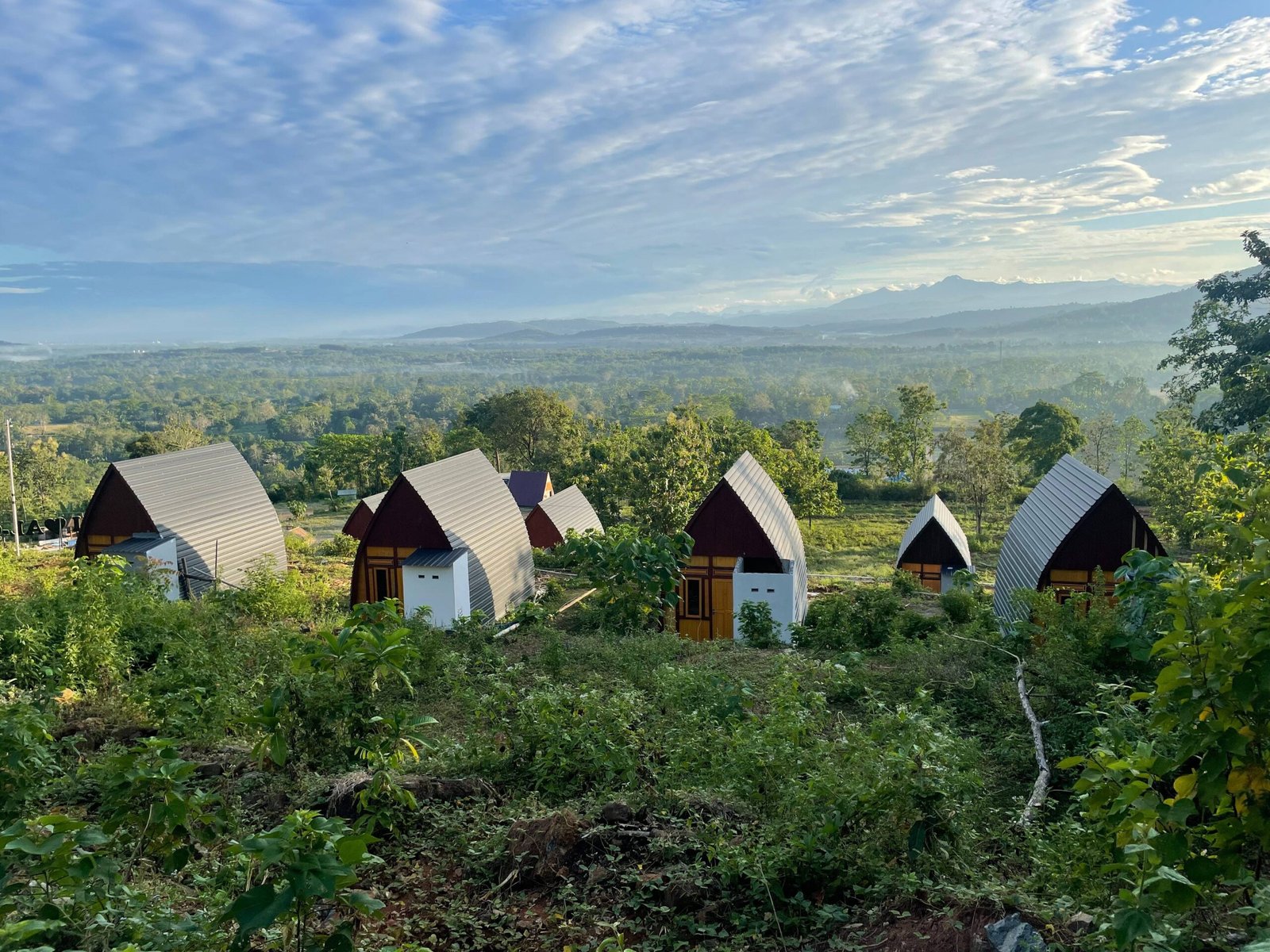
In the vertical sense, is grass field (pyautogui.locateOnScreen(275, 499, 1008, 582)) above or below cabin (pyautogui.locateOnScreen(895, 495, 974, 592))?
below

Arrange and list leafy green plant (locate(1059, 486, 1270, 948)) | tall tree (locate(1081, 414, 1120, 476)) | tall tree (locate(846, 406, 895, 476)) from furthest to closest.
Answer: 1. tall tree (locate(1081, 414, 1120, 476))
2. tall tree (locate(846, 406, 895, 476))
3. leafy green plant (locate(1059, 486, 1270, 948))

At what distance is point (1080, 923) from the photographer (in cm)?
325

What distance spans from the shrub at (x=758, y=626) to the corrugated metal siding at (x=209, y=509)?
31.8 ft

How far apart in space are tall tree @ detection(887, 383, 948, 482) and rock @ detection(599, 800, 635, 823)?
39339 millimetres

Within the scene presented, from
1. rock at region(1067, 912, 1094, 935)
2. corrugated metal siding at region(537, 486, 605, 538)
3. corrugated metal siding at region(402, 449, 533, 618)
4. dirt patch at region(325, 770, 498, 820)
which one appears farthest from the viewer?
corrugated metal siding at region(537, 486, 605, 538)

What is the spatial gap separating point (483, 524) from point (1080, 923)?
46.1 feet

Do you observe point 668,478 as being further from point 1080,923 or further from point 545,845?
point 1080,923

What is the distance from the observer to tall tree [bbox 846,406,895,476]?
4447 cm

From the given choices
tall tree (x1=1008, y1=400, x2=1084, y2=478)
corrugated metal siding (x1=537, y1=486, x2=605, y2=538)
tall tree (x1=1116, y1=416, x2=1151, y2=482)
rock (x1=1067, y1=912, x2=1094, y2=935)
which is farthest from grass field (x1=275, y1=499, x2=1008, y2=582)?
rock (x1=1067, y1=912, x2=1094, y2=935)

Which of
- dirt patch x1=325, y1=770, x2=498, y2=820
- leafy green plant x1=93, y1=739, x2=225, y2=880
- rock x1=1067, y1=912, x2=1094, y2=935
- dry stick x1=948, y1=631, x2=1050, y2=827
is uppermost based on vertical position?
leafy green plant x1=93, y1=739, x2=225, y2=880

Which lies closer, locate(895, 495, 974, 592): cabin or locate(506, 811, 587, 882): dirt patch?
locate(506, 811, 587, 882): dirt patch

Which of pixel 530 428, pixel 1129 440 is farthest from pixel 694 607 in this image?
pixel 1129 440

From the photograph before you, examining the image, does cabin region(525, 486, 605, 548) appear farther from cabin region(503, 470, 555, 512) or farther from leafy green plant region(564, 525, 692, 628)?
leafy green plant region(564, 525, 692, 628)

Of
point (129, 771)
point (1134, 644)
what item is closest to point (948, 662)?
point (1134, 644)
